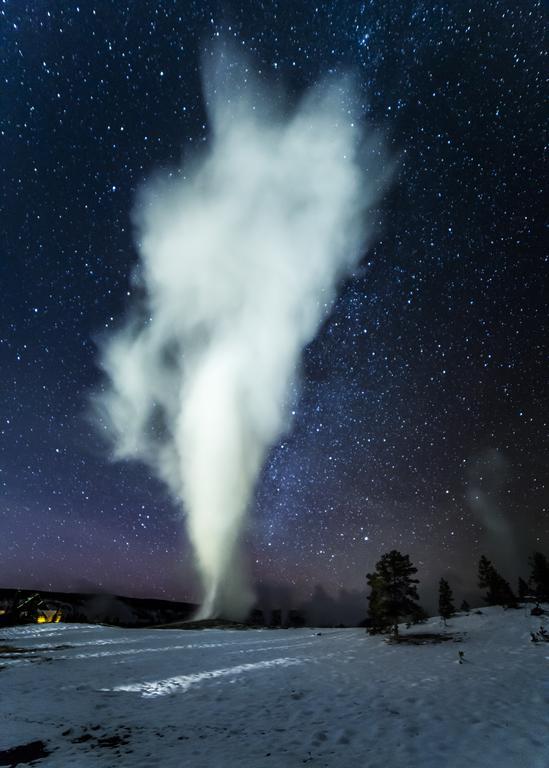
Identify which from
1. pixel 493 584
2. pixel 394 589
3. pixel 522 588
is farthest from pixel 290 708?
pixel 522 588

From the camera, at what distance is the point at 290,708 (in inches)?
426

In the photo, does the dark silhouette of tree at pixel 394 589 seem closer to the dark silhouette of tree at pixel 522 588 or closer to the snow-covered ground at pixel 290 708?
the snow-covered ground at pixel 290 708

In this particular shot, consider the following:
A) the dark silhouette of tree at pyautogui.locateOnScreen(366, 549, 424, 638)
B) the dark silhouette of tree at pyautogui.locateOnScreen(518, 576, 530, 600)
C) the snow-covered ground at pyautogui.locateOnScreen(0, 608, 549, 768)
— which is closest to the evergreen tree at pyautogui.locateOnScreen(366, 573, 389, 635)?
the dark silhouette of tree at pyautogui.locateOnScreen(366, 549, 424, 638)

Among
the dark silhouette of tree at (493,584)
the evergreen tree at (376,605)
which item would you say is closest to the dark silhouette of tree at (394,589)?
the evergreen tree at (376,605)

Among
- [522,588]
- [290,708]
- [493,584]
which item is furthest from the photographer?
[522,588]

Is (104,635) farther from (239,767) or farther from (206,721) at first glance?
(239,767)

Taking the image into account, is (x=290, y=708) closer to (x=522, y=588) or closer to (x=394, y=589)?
(x=394, y=589)

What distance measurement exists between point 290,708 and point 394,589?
52.7 feet

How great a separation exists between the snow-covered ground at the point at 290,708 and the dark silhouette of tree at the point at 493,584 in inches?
1038

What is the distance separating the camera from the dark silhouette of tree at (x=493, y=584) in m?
41.4

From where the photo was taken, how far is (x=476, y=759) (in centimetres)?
700

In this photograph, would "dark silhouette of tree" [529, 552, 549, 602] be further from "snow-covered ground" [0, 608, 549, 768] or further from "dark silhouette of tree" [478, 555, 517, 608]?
"snow-covered ground" [0, 608, 549, 768]

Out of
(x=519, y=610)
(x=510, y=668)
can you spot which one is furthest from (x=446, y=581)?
(x=510, y=668)

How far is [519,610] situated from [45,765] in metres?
37.2
